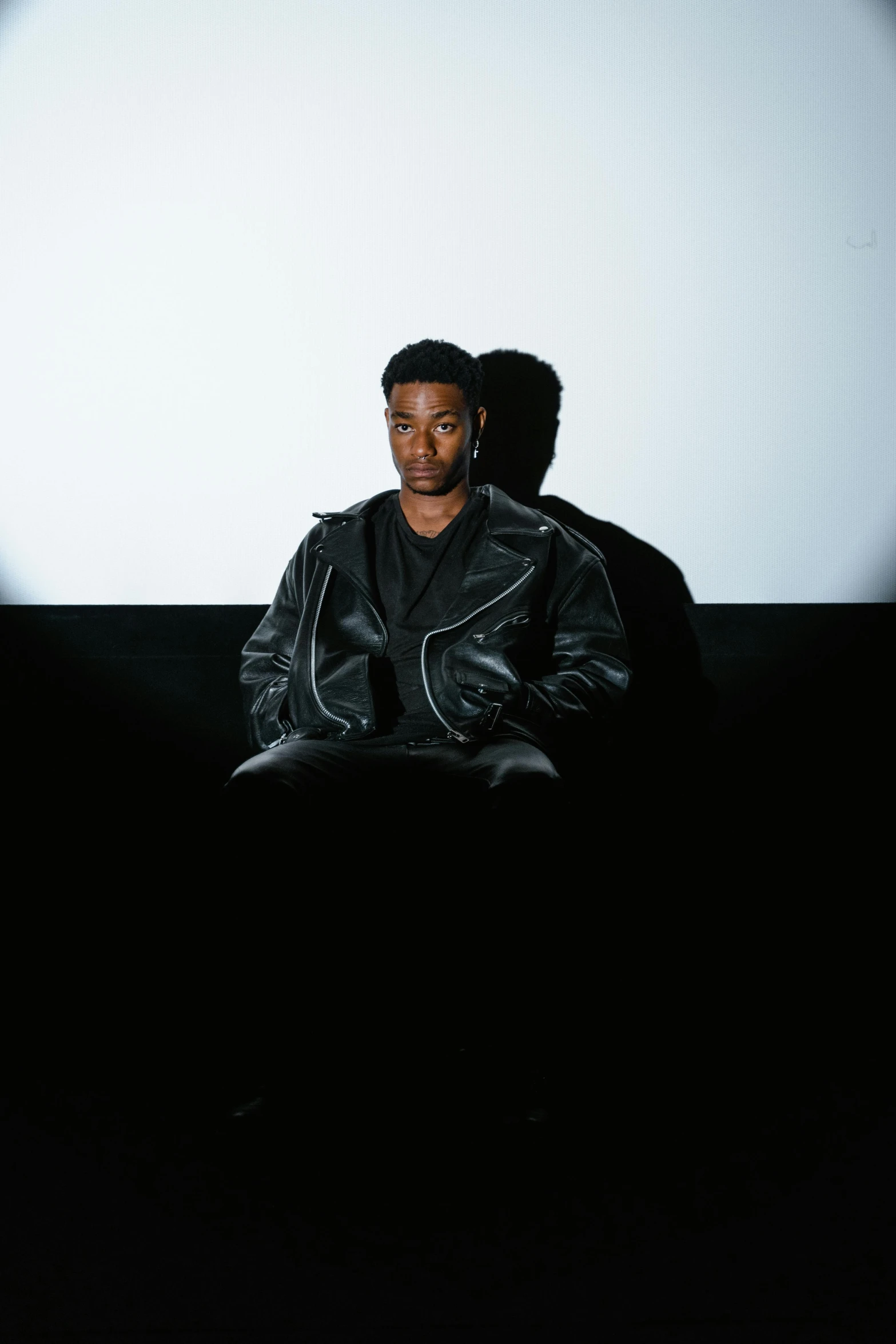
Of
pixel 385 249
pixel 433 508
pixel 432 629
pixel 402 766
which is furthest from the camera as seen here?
pixel 385 249

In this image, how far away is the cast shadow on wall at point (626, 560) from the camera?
8.01 ft

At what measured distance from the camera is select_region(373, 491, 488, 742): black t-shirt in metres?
1.98

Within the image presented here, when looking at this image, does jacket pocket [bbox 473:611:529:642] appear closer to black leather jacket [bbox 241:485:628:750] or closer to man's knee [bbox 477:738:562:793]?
black leather jacket [bbox 241:485:628:750]

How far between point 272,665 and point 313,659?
5.6 inches

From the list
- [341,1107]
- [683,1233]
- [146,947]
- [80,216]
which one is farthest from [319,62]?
[683,1233]

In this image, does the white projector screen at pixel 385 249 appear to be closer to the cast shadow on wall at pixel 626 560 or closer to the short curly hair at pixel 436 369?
the cast shadow on wall at pixel 626 560

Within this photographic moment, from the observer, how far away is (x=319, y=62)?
2.40 meters

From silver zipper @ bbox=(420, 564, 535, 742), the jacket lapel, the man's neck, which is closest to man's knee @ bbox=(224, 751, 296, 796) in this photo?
silver zipper @ bbox=(420, 564, 535, 742)

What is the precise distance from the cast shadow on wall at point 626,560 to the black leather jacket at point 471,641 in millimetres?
387

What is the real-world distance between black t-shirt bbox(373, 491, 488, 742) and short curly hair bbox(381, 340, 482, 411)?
21cm

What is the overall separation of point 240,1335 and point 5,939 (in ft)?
4.64

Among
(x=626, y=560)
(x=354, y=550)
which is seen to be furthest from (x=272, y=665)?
(x=626, y=560)

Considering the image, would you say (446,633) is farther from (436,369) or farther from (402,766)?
(436,369)

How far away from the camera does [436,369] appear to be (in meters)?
2.07
